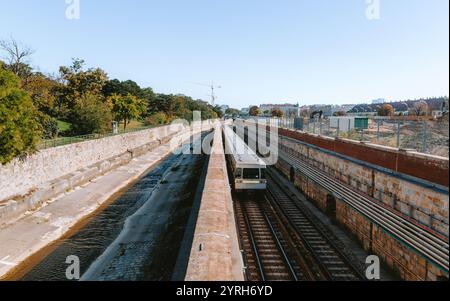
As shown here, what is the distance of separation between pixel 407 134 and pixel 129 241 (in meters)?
11.3

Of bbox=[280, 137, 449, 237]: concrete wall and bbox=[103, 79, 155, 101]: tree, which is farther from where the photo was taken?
bbox=[103, 79, 155, 101]: tree

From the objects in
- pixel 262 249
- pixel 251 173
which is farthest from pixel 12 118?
pixel 262 249

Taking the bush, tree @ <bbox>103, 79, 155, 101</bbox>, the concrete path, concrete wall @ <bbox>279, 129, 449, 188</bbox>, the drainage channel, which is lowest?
the drainage channel

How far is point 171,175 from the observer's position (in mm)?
30797

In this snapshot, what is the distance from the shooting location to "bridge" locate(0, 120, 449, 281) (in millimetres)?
9633

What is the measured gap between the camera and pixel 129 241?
15.2 m

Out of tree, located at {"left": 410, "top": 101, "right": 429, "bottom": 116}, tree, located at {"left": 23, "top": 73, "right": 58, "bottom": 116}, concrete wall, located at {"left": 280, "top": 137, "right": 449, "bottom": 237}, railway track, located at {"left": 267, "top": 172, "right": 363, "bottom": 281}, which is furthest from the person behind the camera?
tree, located at {"left": 23, "top": 73, "right": 58, "bottom": 116}

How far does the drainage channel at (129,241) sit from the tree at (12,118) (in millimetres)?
4852

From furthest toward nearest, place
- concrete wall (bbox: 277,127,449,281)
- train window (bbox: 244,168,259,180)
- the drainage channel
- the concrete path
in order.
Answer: train window (bbox: 244,168,259,180) < the concrete path < the drainage channel < concrete wall (bbox: 277,127,449,281)

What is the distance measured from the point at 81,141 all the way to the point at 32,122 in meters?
9.58

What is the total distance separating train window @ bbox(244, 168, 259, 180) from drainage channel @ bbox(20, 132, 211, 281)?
3445 mm

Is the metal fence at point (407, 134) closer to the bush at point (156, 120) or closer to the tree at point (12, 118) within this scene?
the tree at point (12, 118)

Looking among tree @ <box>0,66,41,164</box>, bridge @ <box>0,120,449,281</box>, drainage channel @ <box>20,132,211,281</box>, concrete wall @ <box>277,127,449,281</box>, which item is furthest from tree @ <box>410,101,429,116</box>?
tree @ <box>0,66,41,164</box>

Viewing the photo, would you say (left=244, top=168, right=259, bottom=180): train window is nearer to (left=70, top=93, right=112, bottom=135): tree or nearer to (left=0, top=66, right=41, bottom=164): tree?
(left=0, top=66, right=41, bottom=164): tree
